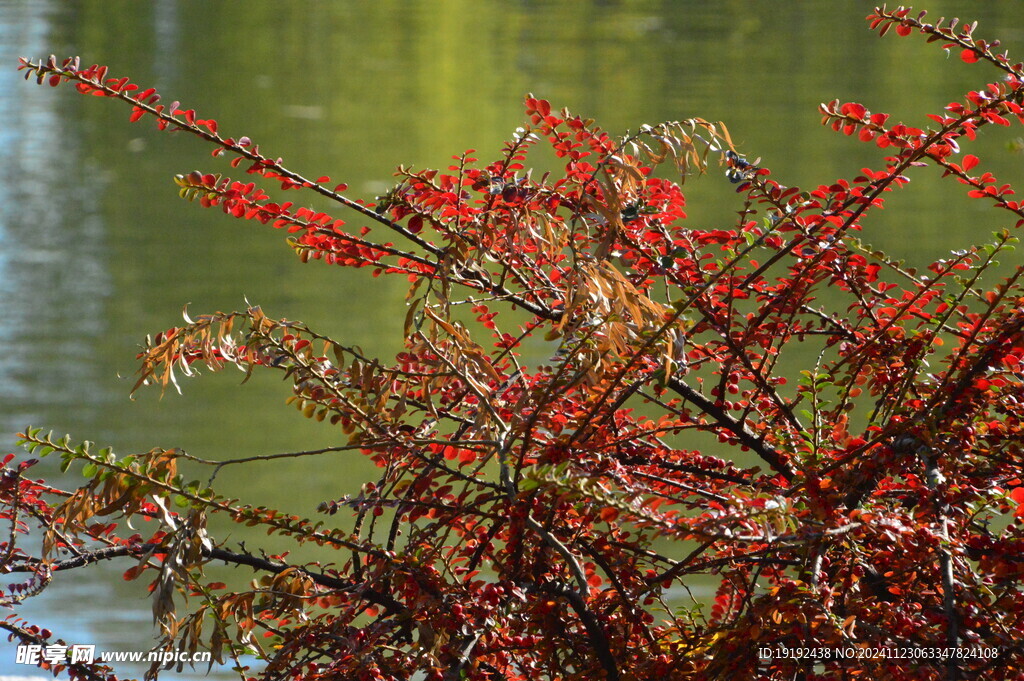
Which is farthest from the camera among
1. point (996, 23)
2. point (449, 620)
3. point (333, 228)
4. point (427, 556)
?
point (996, 23)

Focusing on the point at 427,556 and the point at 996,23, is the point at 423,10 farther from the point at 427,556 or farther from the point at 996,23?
the point at 427,556

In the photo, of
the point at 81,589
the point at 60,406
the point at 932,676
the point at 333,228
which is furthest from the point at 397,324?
Answer: the point at 932,676

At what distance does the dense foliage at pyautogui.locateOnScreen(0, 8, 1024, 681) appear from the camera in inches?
46.3

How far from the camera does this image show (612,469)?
4.29 feet

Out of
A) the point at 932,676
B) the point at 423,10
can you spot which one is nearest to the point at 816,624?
the point at 932,676

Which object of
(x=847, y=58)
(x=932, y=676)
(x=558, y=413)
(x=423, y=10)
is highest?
(x=423, y=10)

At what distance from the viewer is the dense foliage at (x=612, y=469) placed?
1176mm

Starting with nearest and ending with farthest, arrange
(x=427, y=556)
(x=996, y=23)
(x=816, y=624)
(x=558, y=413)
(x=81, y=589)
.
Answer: (x=816, y=624)
(x=427, y=556)
(x=558, y=413)
(x=81, y=589)
(x=996, y=23)

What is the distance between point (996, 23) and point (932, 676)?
12.7 metres

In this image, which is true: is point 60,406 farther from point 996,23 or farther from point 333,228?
point 996,23

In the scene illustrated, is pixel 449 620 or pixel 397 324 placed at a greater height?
pixel 397 324

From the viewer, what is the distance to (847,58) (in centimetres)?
1132

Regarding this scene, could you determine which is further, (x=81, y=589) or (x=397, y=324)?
(x=397, y=324)

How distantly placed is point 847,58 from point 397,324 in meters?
7.92
